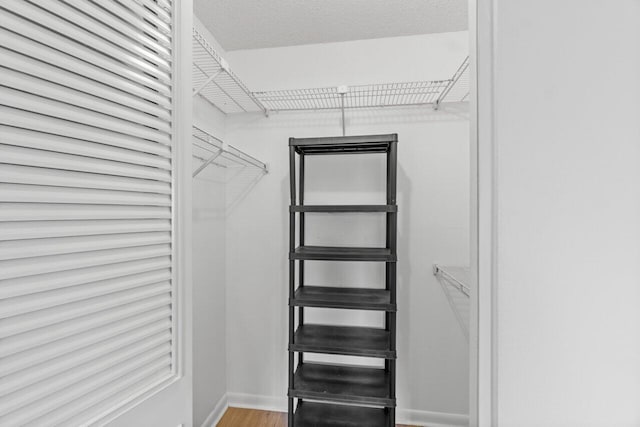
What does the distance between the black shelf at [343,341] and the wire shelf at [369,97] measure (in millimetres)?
1245

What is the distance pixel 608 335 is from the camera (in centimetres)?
54

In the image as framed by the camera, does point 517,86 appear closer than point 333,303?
Yes

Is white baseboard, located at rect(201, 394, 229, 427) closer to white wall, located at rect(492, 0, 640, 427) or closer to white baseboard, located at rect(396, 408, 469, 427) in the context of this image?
white baseboard, located at rect(396, 408, 469, 427)

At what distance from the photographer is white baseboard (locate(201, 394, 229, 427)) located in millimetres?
1809

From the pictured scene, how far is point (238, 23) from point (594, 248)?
5.94 feet

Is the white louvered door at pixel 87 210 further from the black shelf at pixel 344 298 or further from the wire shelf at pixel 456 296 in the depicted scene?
the wire shelf at pixel 456 296

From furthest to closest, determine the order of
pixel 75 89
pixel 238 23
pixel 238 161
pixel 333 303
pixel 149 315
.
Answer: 1. pixel 238 161
2. pixel 238 23
3. pixel 333 303
4. pixel 149 315
5. pixel 75 89

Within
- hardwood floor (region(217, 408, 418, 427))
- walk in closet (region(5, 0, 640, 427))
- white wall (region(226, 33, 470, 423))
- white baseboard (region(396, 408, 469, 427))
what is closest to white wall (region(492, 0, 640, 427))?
walk in closet (region(5, 0, 640, 427))

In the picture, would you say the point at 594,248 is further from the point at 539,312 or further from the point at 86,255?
the point at 86,255

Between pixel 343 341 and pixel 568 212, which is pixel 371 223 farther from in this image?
pixel 568 212

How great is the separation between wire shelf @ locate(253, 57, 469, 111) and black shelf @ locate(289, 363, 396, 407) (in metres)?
1.46

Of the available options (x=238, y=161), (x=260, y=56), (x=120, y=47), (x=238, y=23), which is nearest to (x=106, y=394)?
(x=120, y=47)

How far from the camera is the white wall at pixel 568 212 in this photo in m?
0.53

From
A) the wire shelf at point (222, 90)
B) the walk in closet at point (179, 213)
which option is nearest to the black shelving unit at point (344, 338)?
the wire shelf at point (222, 90)
